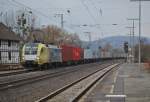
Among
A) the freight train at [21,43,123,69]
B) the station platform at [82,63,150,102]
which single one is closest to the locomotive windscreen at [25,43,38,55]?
the freight train at [21,43,123,69]

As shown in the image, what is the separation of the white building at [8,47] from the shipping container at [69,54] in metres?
7.30

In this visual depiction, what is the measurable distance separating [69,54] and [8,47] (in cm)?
1043

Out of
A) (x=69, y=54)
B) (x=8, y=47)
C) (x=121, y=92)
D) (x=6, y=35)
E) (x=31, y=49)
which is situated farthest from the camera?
(x=6, y=35)

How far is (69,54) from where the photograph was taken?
6844 cm

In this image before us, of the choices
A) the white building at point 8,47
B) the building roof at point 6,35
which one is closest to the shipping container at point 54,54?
the white building at point 8,47

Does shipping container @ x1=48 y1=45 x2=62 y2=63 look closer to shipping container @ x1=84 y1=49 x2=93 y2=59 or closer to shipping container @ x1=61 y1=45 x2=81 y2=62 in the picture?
shipping container @ x1=61 y1=45 x2=81 y2=62

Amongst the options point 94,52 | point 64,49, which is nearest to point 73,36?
point 94,52

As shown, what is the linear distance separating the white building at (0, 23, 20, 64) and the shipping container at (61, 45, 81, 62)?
287 inches

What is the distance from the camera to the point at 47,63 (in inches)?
2012

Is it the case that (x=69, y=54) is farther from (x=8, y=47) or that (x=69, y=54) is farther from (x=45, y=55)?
(x=45, y=55)

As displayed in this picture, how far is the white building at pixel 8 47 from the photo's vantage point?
66.8 meters

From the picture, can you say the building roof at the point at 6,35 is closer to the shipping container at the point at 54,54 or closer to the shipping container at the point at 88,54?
the shipping container at the point at 54,54

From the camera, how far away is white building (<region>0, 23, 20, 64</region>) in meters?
66.8

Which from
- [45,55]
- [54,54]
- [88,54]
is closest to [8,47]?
[54,54]
